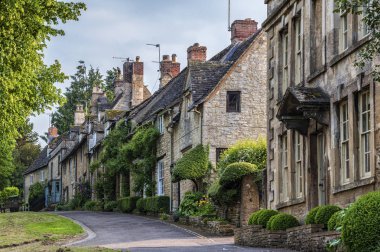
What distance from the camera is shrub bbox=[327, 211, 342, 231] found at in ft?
67.8

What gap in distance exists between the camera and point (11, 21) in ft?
85.4

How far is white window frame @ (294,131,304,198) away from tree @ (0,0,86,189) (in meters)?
8.46

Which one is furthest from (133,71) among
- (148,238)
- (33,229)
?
(148,238)

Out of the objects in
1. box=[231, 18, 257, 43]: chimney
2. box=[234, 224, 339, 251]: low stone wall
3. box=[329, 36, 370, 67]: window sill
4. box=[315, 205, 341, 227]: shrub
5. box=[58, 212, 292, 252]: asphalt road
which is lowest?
box=[58, 212, 292, 252]: asphalt road

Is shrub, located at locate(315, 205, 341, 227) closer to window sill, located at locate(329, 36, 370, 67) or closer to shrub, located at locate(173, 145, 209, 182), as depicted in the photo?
window sill, located at locate(329, 36, 370, 67)

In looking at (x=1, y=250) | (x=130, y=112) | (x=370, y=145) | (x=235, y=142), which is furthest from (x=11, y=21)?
(x=130, y=112)

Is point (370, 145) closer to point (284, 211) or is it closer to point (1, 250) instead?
point (284, 211)

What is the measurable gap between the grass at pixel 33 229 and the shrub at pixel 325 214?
42.0 feet

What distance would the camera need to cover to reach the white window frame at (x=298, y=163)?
90.9 ft

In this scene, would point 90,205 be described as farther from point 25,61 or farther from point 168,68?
point 25,61

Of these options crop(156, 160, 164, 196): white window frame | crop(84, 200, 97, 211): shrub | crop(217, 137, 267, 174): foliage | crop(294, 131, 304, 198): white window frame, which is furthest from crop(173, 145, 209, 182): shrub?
crop(84, 200, 97, 211): shrub

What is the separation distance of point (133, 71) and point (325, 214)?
47.1 metres

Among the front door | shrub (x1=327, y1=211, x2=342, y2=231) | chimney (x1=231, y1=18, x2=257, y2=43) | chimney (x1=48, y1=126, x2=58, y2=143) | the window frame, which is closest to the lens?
shrub (x1=327, y1=211, x2=342, y2=231)

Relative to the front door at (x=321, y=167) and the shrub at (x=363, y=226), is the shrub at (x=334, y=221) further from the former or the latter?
the front door at (x=321, y=167)
